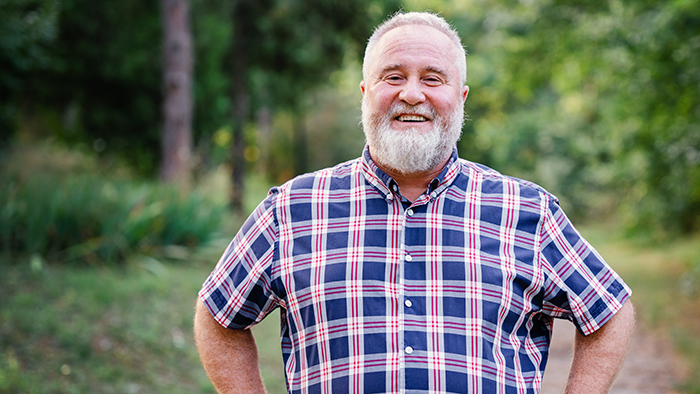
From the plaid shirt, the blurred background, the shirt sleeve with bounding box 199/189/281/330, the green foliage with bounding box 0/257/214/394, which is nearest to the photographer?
the plaid shirt

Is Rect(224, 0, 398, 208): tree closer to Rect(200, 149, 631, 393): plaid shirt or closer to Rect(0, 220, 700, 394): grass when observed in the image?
Rect(0, 220, 700, 394): grass

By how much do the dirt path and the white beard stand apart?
347cm

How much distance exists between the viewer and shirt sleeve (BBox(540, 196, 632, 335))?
6.73 ft

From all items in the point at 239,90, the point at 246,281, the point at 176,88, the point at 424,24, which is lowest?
the point at 246,281

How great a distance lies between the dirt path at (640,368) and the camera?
5.78 metres

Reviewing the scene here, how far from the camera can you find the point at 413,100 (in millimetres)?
2191

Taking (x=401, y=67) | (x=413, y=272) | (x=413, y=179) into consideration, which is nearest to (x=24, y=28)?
(x=401, y=67)

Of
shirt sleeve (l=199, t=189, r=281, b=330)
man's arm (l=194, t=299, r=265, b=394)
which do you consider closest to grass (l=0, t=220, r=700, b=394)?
man's arm (l=194, t=299, r=265, b=394)

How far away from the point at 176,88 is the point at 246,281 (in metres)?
9.33

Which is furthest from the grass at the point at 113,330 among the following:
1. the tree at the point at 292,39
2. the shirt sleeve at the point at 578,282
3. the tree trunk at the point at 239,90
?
the tree at the point at 292,39

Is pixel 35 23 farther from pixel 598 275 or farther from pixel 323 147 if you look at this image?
pixel 323 147

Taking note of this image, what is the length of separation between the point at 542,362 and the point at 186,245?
756 cm

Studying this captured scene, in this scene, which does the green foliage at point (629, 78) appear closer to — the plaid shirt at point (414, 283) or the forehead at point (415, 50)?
the forehead at point (415, 50)

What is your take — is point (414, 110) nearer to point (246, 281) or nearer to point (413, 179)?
point (413, 179)
